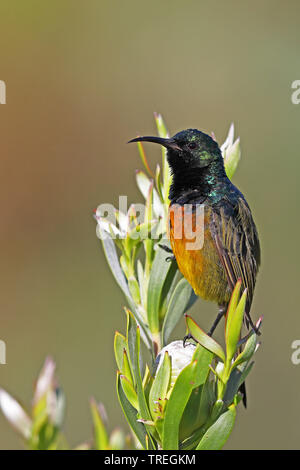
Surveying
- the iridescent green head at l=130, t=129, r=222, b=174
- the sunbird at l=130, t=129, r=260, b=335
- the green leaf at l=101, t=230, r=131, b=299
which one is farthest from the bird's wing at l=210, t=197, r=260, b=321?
the green leaf at l=101, t=230, r=131, b=299

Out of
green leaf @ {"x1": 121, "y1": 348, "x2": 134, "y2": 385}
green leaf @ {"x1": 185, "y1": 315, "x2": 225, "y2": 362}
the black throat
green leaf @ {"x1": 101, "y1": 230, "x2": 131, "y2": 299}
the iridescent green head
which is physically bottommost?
green leaf @ {"x1": 121, "y1": 348, "x2": 134, "y2": 385}

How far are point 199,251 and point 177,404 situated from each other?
78 centimetres

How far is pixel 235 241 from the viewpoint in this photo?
158cm

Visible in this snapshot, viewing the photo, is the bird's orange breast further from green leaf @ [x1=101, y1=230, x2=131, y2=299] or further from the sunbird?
green leaf @ [x1=101, y1=230, x2=131, y2=299]

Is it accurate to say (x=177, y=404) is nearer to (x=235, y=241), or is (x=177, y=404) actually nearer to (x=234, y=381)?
(x=234, y=381)

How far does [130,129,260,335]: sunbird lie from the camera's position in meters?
1.55

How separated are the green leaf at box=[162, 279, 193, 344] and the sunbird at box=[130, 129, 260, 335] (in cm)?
25

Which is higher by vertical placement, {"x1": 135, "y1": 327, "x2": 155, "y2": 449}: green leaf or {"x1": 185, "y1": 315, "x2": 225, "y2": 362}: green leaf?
{"x1": 185, "y1": 315, "x2": 225, "y2": 362}: green leaf

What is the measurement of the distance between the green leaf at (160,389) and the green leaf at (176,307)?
0.24 metres

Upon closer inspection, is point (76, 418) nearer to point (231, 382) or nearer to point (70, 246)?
point (70, 246)

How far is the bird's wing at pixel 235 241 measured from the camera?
156 centimetres

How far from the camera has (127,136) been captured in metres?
4.30

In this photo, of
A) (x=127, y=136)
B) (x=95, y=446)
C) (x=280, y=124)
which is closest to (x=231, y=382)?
(x=95, y=446)
